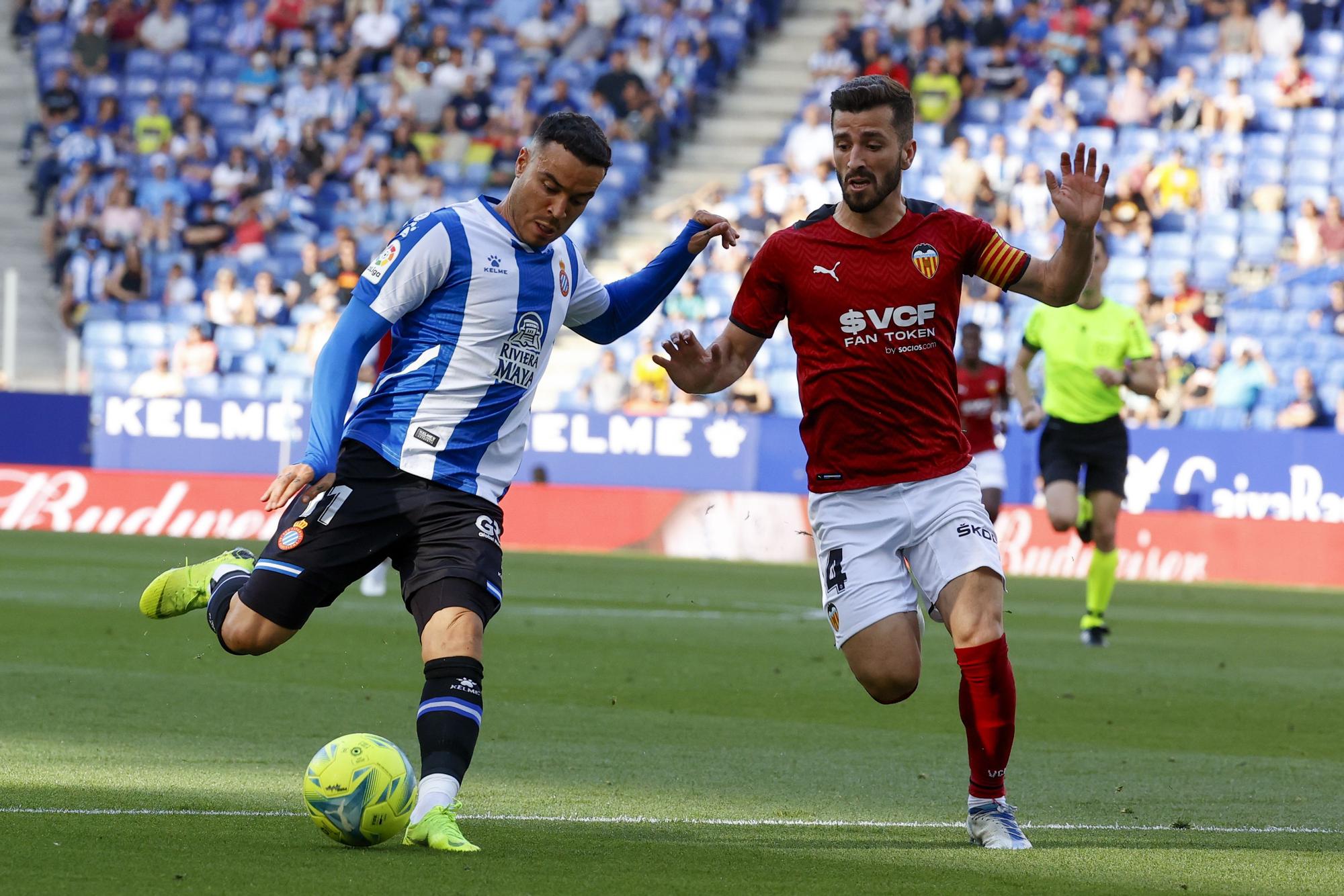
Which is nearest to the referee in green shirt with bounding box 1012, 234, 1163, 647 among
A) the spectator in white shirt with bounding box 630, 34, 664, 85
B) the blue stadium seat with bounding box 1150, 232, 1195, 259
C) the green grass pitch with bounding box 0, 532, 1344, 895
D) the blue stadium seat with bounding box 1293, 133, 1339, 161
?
the green grass pitch with bounding box 0, 532, 1344, 895

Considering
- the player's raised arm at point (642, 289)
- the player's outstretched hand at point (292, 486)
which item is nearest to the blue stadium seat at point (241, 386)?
the player's raised arm at point (642, 289)

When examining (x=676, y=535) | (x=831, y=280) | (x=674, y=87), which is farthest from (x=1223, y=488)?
(x=831, y=280)

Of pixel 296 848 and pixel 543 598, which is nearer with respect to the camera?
pixel 296 848

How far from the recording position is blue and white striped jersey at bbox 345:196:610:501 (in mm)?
5840

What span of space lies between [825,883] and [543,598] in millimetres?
10584

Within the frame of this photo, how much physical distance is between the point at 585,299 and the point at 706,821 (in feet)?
5.40

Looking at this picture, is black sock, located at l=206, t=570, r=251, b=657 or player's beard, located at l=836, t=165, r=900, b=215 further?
black sock, located at l=206, t=570, r=251, b=657

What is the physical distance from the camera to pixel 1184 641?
14000mm

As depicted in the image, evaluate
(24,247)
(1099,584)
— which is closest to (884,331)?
(1099,584)

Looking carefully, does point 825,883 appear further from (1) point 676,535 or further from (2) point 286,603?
(1) point 676,535

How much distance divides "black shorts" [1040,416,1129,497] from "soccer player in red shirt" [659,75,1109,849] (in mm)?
6983

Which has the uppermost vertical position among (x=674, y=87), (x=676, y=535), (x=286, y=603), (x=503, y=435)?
(x=674, y=87)

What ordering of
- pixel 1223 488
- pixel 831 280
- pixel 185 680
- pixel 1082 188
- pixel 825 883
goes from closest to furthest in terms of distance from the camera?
pixel 825 883 < pixel 1082 188 < pixel 831 280 < pixel 185 680 < pixel 1223 488

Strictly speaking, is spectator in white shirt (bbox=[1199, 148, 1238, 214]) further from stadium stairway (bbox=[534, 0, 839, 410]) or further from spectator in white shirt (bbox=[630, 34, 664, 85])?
spectator in white shirt (bbox=[630, 34, 664, 85])
